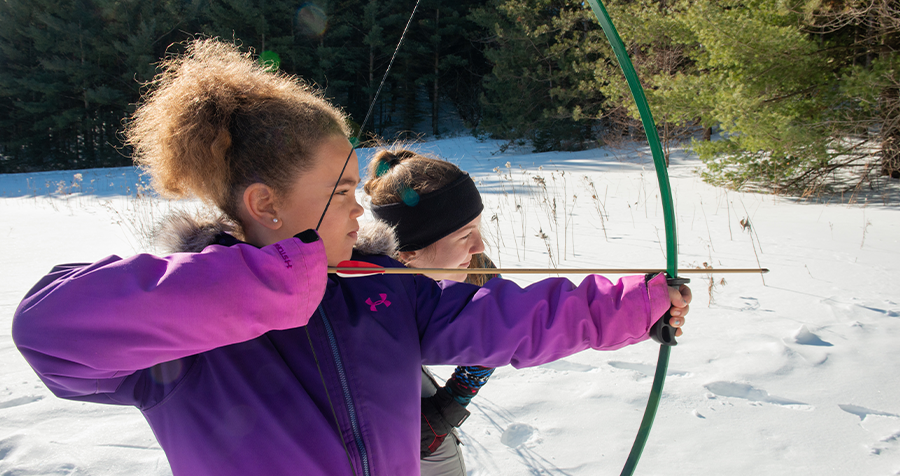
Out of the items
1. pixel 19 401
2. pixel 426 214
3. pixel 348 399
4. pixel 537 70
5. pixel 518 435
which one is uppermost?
pixel 537 70

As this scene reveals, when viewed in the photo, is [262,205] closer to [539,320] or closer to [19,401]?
[539,320]

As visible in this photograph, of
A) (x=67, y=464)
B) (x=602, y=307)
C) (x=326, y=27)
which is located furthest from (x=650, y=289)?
(x=326, y=27)

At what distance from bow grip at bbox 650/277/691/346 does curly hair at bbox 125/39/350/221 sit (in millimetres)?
825

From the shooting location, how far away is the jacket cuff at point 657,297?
2.98ft

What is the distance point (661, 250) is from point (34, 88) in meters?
20.3

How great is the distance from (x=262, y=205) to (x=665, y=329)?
898mm

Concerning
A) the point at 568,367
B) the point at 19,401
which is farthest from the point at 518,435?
the point at 19,401

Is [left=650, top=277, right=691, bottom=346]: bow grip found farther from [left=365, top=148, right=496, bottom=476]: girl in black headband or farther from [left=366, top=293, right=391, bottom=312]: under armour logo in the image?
[left=365, top=148, right=496, bottom=476]: girl in black headband

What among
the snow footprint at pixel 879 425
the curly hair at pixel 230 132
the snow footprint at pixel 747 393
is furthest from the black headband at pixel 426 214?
the snow footprint at pixel 879 425

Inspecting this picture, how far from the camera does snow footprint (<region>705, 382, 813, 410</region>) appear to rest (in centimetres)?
195

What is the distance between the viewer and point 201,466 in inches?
34.4

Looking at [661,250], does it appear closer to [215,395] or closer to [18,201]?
[215,395]

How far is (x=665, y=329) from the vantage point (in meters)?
0.91

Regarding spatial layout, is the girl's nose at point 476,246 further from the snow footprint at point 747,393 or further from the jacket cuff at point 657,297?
the snow footprint at point 747,393
